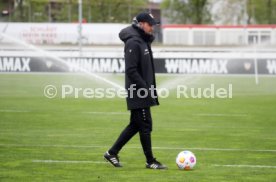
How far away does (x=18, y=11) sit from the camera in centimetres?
7500

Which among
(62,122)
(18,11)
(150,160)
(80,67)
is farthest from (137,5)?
(150,160)

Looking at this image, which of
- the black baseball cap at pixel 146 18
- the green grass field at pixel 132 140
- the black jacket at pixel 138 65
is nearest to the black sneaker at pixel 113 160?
the green grass field at pixel 132 140

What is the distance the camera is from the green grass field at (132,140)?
10484mm

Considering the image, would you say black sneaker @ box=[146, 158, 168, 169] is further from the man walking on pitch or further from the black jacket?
the black jacket

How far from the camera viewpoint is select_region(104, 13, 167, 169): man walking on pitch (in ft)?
34.8

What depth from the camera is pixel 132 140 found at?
47.9 feet

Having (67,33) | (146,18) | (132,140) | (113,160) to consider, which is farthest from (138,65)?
(67,33)

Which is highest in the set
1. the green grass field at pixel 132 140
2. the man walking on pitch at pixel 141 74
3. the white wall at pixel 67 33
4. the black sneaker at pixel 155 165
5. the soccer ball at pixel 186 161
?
the man walking on pitch at pixel 141 74

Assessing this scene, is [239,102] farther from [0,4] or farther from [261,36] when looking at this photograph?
[0,4]

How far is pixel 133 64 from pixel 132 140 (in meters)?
4.23

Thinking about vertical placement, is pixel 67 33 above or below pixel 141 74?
below

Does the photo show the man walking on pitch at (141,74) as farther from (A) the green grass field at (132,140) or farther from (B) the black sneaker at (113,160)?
(A) the green grass field at (132,140)

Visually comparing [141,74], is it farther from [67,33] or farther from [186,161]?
[67,33]

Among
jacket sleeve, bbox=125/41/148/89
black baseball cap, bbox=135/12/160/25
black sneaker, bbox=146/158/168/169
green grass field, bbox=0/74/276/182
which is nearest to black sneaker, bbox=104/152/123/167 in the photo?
green grass field, bbox=0/74/276/182
